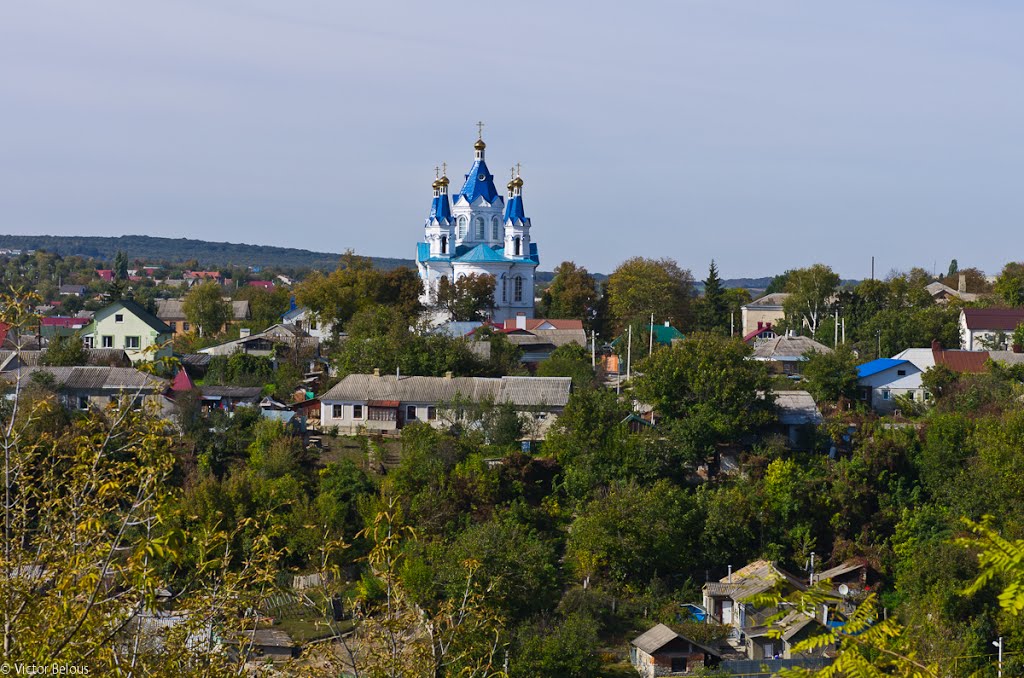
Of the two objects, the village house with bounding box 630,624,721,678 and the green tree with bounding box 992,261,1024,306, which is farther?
the green tree with bounding box 992,261,1024,306

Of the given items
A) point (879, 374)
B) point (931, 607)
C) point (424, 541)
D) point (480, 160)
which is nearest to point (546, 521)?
point (424, 541)

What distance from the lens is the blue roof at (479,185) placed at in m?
44.1

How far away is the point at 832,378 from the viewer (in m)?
27.2

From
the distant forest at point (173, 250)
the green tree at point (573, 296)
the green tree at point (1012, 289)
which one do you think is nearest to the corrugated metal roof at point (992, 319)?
the green tree at point (1012, 289)

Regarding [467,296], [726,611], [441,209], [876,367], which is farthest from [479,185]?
[726,611]

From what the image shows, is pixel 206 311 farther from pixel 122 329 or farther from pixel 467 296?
pixel 467 296

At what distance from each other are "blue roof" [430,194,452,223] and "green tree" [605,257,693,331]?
6069 millimetres

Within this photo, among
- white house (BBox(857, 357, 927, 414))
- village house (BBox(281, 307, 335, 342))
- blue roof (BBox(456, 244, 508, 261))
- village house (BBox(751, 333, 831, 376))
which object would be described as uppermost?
blue roof (BBox(456, 244, 508, 261))

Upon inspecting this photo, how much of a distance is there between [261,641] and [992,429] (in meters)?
12.5

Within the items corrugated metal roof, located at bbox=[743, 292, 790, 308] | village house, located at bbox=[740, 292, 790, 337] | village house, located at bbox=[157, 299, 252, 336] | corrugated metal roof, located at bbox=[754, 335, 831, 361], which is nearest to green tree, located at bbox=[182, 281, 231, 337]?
village house, located at bbox=[157, 299, 252, 336]

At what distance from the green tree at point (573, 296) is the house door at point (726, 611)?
917 inches

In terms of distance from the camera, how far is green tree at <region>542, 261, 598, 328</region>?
141ft

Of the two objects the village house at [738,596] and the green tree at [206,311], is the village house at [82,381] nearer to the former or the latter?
the village house at [738,596]

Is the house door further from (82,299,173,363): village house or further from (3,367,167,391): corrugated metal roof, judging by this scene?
(82,299,173,363): village house
